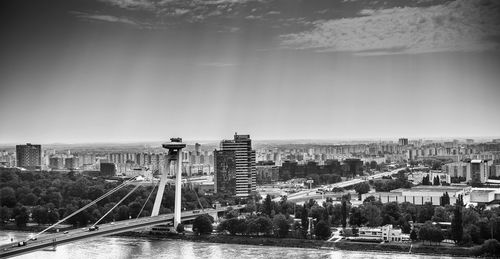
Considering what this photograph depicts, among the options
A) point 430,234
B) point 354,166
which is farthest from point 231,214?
point 354,166

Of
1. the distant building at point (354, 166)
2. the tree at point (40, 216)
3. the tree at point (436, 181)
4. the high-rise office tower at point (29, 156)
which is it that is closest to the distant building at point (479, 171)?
the tree at point (436, 181)

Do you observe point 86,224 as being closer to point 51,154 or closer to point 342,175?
point 51,154

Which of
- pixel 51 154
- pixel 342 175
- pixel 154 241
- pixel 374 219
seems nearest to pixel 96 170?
pixel 51 154

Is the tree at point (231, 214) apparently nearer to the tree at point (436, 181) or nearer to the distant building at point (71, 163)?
the tree at point (436, 181)

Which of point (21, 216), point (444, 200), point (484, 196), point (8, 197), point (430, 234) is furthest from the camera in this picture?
point (484, 196)

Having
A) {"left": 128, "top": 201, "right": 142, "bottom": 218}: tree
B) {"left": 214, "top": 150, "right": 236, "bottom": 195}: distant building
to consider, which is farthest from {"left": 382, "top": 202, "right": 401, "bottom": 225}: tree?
{"left": 214, "top": 150, "right": 236, "bottom": 195}: distant building

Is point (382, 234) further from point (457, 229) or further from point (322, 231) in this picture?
point (457, 229)

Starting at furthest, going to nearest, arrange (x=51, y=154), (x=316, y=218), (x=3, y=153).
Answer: (x=51, y=154) < (x=3, y=153) < (x=316, y=218)
